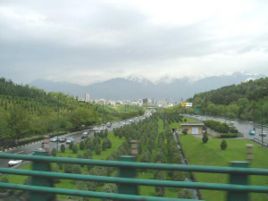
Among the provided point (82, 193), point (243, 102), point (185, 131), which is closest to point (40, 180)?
point (82, 193)

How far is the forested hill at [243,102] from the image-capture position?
99.2 m

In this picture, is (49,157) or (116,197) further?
(49,157)

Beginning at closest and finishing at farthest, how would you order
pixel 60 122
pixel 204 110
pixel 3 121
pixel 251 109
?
pixel 3 121 → pixel 60 122 → pixel 251 109 → pixel 204 110

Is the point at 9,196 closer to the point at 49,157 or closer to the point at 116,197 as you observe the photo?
the point at 49,157

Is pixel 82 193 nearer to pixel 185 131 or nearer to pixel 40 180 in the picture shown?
pixel 40 180

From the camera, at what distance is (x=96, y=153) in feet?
196

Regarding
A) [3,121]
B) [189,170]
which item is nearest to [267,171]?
[189,170]

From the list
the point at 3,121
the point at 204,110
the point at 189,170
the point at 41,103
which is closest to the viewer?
the point at 189,170

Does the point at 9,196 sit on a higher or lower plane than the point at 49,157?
lower

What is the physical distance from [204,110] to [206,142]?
320 ft

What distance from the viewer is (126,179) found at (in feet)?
13.6

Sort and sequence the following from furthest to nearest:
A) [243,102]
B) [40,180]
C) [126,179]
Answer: [243,102] → [40,180] → [126,179]

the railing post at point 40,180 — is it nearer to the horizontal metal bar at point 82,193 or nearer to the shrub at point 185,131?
the horizontal metal bar at point 82,193

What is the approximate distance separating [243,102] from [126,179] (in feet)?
390
